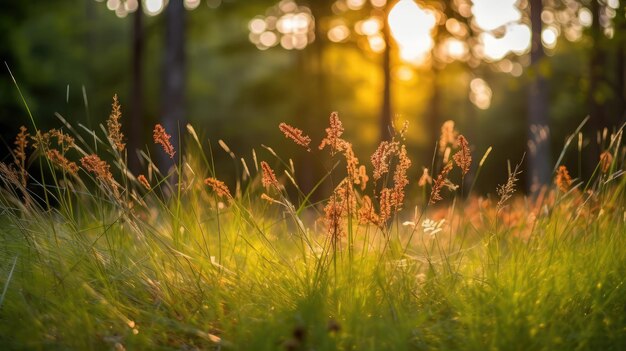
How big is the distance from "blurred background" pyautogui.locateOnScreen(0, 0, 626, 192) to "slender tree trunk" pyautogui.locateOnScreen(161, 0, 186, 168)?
0.07ft

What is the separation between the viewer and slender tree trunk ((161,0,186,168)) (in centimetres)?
1064

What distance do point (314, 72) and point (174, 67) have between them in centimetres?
689

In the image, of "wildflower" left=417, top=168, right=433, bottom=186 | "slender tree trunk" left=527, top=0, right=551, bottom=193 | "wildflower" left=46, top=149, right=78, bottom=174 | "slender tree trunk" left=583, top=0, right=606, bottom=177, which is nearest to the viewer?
"wildflower" left=46, top=149, right=78, bottom=174

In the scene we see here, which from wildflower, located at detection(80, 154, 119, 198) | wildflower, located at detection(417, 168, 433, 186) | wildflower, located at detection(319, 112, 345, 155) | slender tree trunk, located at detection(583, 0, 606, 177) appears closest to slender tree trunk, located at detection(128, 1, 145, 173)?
slender tree trunk, located at detection(583, 0, 606, 177)

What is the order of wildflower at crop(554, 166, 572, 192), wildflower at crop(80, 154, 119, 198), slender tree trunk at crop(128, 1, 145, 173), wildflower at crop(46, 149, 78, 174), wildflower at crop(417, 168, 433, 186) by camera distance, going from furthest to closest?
slender tree trunk at crop(128, 1, 145, 173), wildflower at crop(554, 166, 572, 192), wildflower at crop(417, 168, 433, 186), wildflower at crop(46, 149, 78, 174), wildflower at crop(80, 154, 119, 198)

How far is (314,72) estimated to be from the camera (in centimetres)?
1712

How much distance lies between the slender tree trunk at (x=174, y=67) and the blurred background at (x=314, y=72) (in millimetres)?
23

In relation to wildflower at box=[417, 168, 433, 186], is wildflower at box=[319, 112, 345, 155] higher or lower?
higher

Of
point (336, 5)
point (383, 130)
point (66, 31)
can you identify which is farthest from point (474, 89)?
point (66, 31)

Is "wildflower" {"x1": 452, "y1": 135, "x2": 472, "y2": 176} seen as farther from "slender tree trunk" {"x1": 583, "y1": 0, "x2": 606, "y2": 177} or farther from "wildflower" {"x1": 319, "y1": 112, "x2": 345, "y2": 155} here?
"slender tree trunk" {"x1": 583, "y1": 0, "x2": 606, "y2": 177}

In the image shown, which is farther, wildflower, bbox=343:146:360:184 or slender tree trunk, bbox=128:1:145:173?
slender tree trunk, bbox=128:1:145:173

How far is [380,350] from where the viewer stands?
2.22 meters

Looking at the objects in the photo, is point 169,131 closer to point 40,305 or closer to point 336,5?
point 336,5

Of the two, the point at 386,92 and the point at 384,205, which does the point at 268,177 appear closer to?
the point at 384,205
